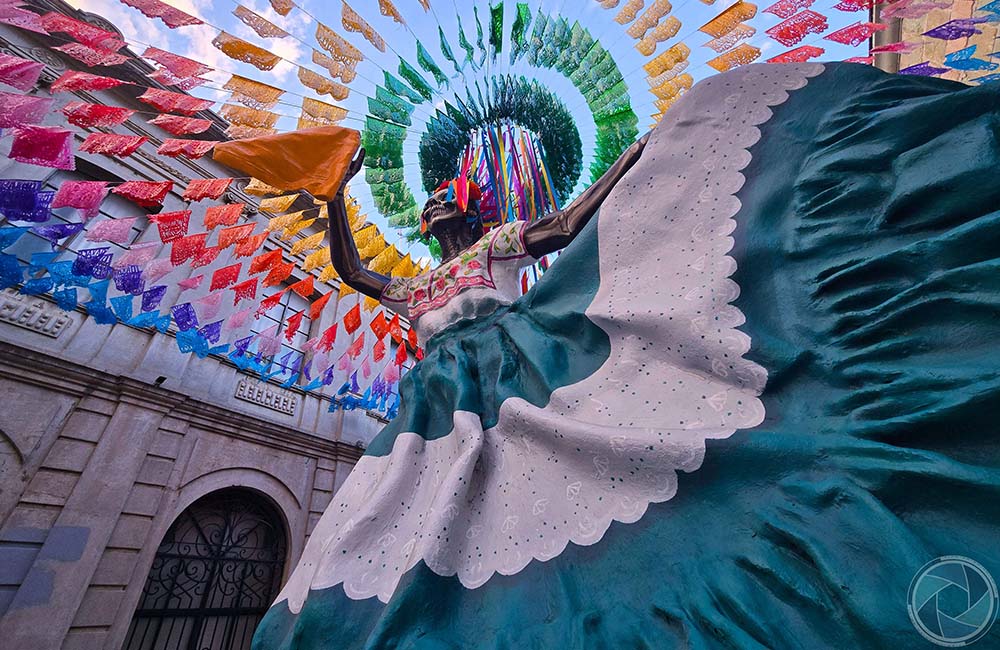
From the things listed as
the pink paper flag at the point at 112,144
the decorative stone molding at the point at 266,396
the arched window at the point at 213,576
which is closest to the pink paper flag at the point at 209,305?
the decorative stone molding at the point at 266,396

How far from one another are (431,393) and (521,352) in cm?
36

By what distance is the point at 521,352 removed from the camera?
1.28 meters

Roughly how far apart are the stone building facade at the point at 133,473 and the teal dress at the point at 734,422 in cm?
474

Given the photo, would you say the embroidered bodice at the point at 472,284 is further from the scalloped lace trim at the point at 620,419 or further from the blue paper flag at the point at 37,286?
the blue paper flag at the point at 37,286

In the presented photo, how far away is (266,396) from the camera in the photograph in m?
6.14

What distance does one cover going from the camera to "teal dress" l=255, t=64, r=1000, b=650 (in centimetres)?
59

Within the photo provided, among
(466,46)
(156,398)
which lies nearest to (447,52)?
(466,46)

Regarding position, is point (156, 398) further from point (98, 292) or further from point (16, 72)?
point (16, 72)

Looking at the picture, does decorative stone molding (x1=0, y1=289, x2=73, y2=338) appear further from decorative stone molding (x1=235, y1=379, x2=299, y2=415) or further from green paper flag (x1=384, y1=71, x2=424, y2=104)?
green paper flag (x1=384, y1=71, x2=424, y2=104)

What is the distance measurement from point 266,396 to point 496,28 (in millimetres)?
5490

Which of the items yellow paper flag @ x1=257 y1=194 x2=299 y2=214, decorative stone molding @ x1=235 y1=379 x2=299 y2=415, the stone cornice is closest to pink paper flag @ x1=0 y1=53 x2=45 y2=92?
yellow paper flag @ x1=257 y1=194 x2=299 y2=214

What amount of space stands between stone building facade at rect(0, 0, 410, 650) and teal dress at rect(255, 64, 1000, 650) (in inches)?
187

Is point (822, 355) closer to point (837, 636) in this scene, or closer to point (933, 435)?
point (933, 435)

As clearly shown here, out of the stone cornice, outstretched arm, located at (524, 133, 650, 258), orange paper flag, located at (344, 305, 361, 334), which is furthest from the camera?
orange paper flag, located at (344, 305, 361, 334)
